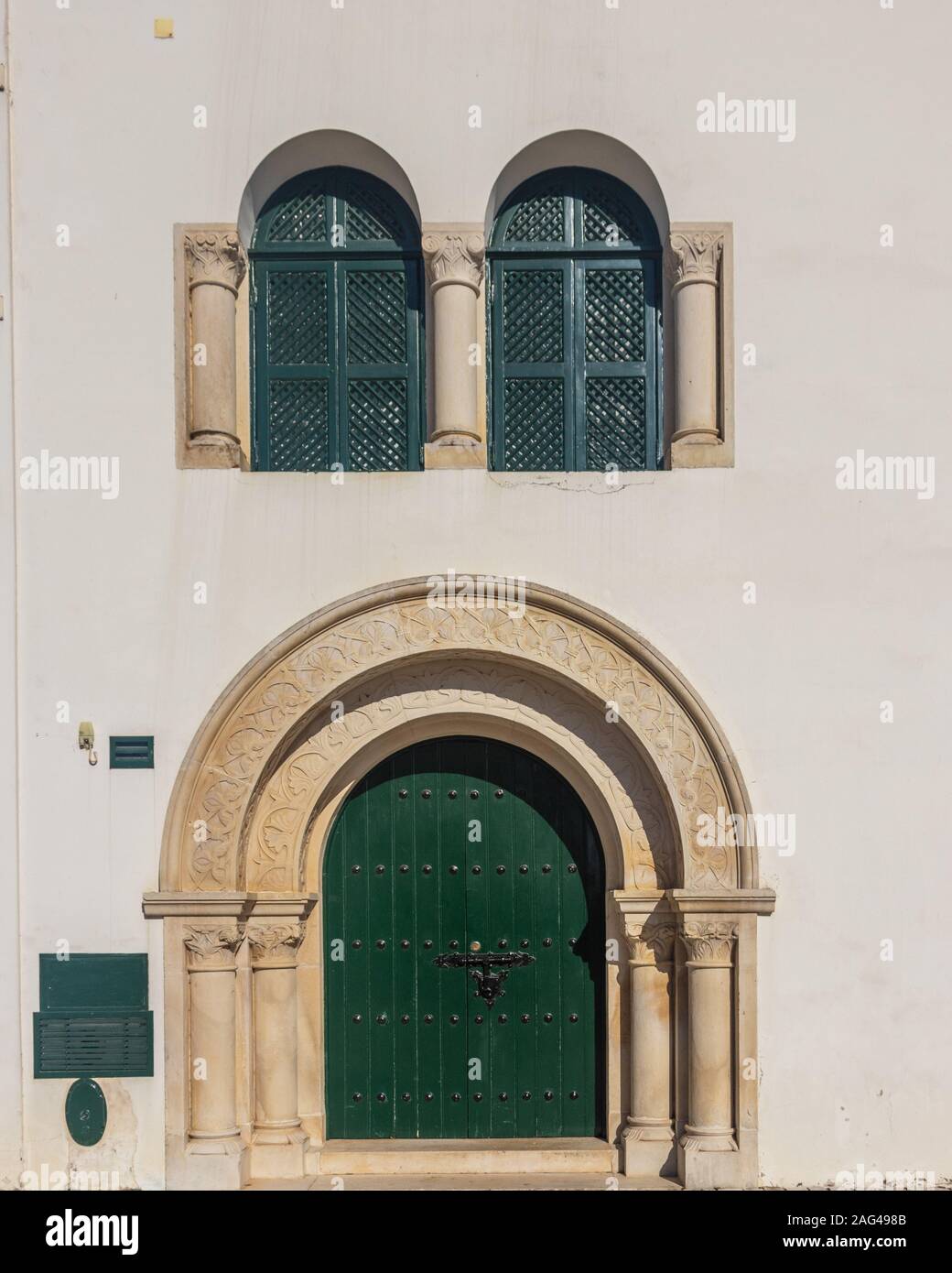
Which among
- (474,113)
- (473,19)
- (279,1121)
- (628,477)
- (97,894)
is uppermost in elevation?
(473,19)

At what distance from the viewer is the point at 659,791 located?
6836 mm

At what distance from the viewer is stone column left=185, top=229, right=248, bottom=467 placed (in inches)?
269

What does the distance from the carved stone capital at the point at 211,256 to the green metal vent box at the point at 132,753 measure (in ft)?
7.75

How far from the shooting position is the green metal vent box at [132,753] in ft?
22.0

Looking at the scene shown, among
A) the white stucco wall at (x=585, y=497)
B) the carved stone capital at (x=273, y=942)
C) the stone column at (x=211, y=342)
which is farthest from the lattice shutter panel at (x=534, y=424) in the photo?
the carved stone capital at (x=273, y=942)

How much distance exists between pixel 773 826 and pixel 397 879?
6.54 ft

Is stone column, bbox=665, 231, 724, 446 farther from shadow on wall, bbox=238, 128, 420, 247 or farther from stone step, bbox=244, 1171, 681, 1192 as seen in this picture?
stone step, bbox=244, 1171, 681, 1192

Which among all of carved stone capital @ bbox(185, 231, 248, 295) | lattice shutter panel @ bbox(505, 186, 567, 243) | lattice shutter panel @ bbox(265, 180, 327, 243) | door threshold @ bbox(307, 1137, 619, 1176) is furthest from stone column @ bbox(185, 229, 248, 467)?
door threshold @ bbox(307, 1137, 619, 1176)

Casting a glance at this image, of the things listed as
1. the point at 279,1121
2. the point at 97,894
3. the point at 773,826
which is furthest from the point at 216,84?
the point at 279,1121

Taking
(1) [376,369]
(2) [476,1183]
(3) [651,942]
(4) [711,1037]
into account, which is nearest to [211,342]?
(1) [376,369]

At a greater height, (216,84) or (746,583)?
(216,84)

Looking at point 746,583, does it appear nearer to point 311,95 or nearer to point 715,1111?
point 715,1111

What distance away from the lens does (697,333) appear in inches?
272

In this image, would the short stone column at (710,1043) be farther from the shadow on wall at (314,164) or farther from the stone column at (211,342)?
the shadow on wall at (314,164)
